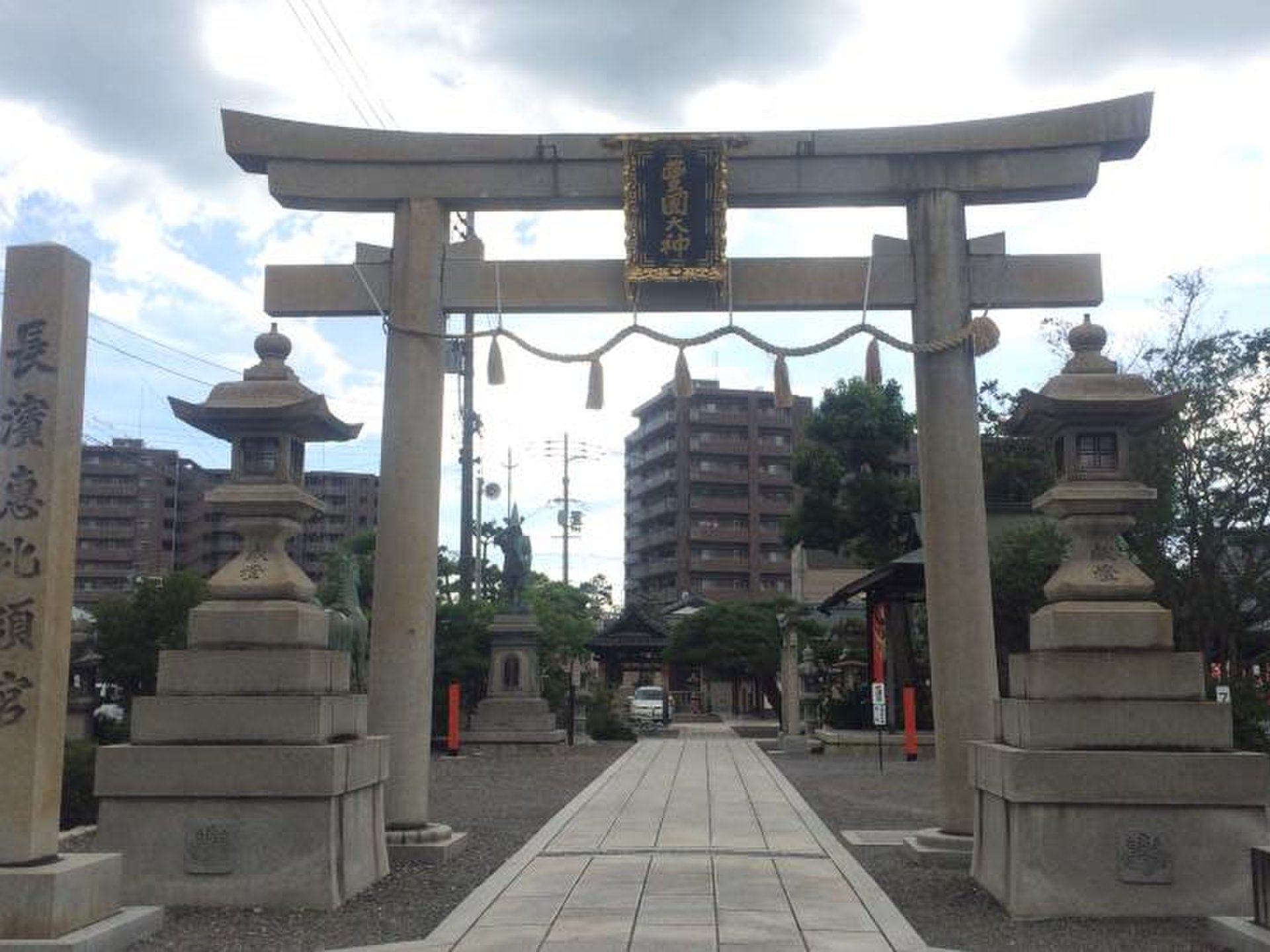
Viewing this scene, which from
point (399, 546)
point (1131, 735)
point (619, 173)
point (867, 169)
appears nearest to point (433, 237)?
point (619, 173)

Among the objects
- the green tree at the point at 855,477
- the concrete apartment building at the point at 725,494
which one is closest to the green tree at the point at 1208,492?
the green tree at the point at 855,477

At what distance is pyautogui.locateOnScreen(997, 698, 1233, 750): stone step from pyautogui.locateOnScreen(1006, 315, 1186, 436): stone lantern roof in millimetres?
2075

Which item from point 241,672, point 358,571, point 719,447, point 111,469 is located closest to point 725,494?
point 719,447

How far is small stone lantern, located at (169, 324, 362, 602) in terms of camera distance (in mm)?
8656

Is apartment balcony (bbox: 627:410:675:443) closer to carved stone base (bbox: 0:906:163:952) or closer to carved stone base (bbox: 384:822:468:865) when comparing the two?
carved stone base (bbox: 384:822:468:865)

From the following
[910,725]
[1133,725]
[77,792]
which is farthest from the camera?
[910,725]

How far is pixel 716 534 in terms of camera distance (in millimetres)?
75625

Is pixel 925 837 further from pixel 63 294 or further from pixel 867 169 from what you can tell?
pixel 63 294

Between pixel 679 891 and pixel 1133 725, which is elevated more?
pixel 1133 725

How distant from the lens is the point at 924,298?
10609mm

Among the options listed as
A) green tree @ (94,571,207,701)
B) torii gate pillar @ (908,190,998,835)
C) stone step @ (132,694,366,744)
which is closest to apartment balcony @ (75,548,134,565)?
green tree @ (94,571,207,701)

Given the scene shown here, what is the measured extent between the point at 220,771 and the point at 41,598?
212cm

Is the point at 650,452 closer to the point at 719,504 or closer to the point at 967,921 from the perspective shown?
the point at 719,504

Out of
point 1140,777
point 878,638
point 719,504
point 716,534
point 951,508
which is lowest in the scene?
point 1140,777
